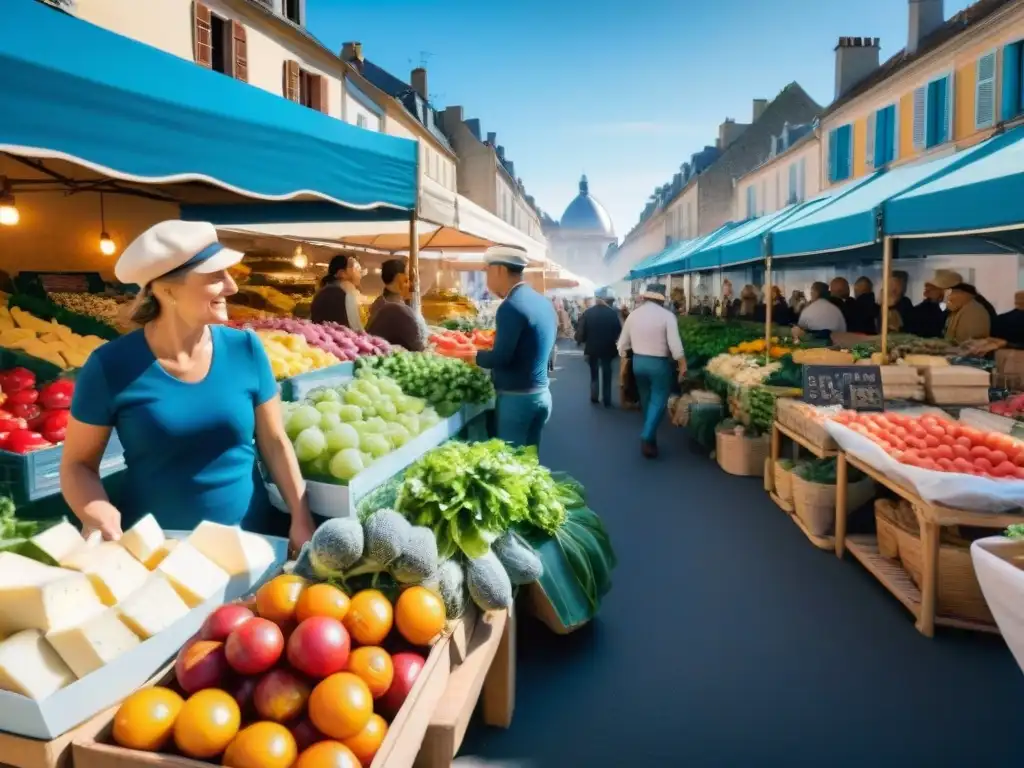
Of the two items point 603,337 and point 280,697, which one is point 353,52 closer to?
point 603,337

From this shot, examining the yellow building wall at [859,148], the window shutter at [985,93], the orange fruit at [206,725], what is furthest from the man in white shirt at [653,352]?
the yellow building wall at [859,148]

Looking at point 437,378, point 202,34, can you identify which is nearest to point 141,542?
point 437,378

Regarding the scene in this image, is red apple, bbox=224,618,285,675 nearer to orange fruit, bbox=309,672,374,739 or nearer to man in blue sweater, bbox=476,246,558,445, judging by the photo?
orange fruit, bbox=309,672,374,739

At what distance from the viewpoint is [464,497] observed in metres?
2.58

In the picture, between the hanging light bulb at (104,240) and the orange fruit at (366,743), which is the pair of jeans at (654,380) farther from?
the orange fruit at (366,743)

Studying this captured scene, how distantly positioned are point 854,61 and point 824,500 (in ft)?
68.9

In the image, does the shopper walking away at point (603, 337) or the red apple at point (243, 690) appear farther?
the shopper walking away at point (603, 337)

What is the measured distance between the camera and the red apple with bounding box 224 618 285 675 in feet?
5.69

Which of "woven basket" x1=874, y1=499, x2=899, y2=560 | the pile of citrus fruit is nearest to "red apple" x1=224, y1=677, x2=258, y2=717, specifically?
the pile of citrus fruit

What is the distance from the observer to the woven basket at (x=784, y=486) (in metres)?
5.85


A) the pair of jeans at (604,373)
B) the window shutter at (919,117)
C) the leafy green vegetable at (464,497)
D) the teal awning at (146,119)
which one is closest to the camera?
the teal awning at (146,119)

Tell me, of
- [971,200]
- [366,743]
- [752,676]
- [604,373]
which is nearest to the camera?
[366,743]

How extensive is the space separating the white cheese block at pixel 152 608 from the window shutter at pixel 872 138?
1956cm

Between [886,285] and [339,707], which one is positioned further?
[886,285]
